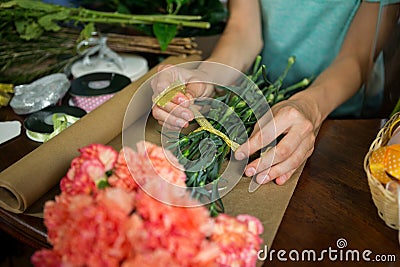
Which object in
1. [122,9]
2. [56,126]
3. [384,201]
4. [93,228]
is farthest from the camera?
[122,9]

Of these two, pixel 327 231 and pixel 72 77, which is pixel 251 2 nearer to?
pixel 72 77

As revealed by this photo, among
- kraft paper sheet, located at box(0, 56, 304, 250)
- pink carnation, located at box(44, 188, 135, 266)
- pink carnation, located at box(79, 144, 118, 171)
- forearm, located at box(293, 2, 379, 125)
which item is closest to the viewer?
pink carnation, located at box(44, 188, 135, 266)

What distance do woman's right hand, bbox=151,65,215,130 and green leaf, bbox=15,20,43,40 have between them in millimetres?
430

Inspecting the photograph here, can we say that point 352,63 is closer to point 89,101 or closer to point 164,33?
point 164,33

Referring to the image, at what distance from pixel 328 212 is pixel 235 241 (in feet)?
0.76

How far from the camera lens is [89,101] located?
3.09ft

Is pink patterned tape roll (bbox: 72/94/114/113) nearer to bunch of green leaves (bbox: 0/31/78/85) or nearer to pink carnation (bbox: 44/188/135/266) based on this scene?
bunch of green leaves (bbox: 0/31/78/85)

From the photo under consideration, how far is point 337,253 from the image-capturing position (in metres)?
0.59

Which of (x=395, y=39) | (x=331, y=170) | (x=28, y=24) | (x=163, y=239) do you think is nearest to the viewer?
(x=163, y=239)

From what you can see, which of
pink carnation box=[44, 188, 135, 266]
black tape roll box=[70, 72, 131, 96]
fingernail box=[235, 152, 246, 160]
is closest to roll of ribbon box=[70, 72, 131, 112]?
black tape roll box=[70, 72, 131, 96]

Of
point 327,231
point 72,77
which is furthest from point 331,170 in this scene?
point 72,77

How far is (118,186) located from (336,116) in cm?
73

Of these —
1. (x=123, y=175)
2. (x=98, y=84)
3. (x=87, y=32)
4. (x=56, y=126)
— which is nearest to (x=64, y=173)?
(x=56, y=126)

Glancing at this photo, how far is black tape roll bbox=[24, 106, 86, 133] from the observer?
0.83m
